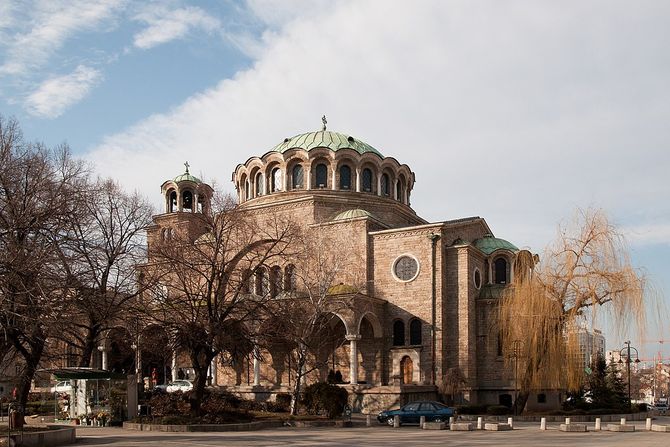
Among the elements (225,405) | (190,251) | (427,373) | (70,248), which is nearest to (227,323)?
(190,251)

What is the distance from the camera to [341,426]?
2886cm

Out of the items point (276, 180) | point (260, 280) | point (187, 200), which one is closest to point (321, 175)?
point (276, 180)

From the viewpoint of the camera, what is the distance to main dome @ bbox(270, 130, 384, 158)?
1865 inches

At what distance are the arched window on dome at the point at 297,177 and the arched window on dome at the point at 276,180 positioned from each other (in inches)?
35.4

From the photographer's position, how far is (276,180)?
47.7 metres

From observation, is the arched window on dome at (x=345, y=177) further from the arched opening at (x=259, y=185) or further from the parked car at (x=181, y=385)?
the parked car at (x=181, y=385)

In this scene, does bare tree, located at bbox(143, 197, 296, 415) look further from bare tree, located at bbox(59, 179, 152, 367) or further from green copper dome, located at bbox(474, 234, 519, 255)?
green copper dome, located at bbox(474, 234, 519, 255)

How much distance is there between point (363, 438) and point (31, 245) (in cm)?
1107

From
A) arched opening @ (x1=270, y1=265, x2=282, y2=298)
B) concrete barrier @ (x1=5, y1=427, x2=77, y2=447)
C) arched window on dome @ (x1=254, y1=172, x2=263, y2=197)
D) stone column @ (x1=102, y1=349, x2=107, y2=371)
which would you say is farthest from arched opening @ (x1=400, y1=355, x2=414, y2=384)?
concrete barrier @ (x1=5, y1=427, x2=77, y2=447)

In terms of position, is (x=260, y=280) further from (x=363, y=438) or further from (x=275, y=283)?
(x=363, y=438)

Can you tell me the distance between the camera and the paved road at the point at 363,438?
2088cm

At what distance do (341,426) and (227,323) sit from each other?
585cm

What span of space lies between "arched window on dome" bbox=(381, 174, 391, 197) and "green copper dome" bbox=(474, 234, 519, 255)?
660 centimetres

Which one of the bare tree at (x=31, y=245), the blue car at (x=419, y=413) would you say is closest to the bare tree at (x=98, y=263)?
the bare tree at (x=31, y=245)
